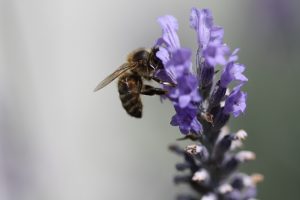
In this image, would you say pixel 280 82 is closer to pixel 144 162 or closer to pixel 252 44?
pixel 252 44

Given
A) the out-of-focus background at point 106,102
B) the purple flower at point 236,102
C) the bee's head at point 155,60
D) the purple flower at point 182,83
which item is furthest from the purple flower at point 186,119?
the out-of-focus background at point 106,102

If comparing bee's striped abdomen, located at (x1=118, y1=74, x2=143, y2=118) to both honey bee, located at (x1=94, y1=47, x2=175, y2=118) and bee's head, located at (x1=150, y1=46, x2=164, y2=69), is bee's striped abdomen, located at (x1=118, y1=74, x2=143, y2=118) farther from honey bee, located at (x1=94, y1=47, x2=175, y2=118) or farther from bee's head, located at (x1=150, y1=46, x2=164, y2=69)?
bee's head, located at (x1=150, y1=46, x2=164, y2=69)

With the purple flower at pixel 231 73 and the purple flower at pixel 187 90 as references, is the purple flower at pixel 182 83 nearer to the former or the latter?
the purple flower at pixel 187 90

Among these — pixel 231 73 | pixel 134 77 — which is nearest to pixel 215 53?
pixel 231 73

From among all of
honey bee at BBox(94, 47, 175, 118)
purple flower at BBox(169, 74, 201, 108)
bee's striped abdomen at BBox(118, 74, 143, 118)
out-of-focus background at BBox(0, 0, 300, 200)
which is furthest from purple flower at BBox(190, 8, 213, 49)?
out-of-focus background at BBox(0, 0, 300, 200)

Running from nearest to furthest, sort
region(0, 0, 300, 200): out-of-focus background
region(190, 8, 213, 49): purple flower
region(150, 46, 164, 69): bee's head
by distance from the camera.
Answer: region(190, 8, 213, 49): purple flower, region(150, 46, 164, 69): bee's head, region(0, 0, 300, 200): out-of-focus background

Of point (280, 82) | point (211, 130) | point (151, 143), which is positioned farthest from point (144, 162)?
point (211, 130)

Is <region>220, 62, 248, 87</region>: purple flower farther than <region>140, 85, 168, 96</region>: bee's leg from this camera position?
No
